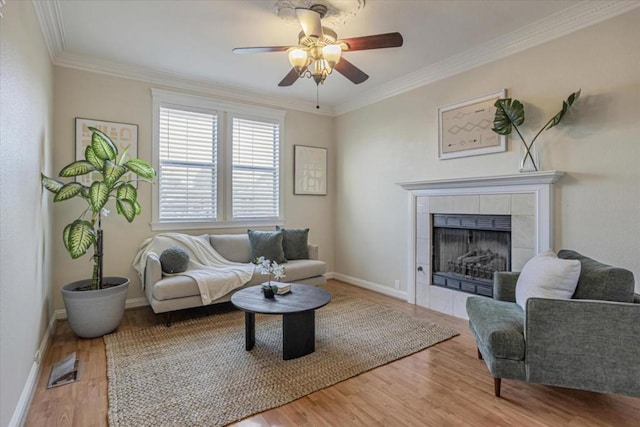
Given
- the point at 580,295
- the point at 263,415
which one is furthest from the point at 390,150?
the point at 263,415

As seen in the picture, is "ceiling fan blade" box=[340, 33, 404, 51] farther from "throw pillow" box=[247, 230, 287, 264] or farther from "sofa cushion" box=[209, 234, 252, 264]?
"sofa cushion" box=[209, 234, 252, 264]

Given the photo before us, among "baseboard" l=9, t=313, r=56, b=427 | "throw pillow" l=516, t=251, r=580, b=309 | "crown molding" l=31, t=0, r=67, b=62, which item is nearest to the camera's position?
"baseboard" l=9, t=313, r=56, b=427

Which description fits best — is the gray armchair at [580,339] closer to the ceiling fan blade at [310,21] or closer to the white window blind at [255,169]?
the ceiling fan blade at [310,21]

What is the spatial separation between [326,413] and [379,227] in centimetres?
299

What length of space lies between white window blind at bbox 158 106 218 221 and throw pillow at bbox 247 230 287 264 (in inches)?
27.7

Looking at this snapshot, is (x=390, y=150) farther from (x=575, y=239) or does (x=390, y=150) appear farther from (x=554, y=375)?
(x=554, y=375)

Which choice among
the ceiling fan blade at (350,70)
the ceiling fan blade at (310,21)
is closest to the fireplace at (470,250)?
the ceiling fan blade at (350,70)

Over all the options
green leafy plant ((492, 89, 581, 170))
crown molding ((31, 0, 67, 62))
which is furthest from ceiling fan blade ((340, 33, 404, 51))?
crown molding ((31, 0, 67, 62))

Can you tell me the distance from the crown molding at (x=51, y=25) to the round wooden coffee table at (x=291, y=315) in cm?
274

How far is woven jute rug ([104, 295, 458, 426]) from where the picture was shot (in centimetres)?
198

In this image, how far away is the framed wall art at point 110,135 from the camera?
11.8ft

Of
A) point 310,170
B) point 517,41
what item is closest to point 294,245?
point 310,170

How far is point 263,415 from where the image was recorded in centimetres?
192

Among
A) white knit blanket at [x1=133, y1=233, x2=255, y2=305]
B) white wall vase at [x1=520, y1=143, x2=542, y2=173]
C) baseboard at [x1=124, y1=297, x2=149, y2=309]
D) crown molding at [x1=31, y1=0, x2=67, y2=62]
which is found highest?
crown molding at [x1=31, y1=0, x2=67, y2=62]
